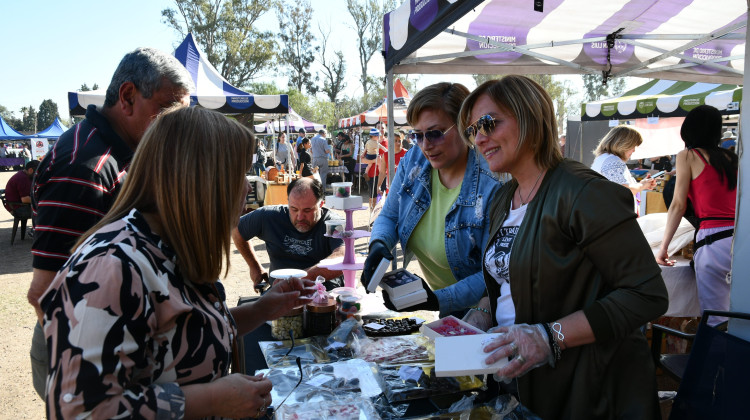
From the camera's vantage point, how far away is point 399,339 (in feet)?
6.17

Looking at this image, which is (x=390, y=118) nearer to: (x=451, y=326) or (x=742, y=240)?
(x=451, y=326)

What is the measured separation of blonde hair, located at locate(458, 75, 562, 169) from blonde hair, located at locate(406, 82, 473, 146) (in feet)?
1.59

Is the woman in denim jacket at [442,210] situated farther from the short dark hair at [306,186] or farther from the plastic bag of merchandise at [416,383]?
the short dark hair at [306,186]

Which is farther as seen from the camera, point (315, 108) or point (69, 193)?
point (315, 108)

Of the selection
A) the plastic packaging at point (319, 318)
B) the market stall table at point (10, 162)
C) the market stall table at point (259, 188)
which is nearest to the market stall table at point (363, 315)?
the plastic packaging at point (319, 318)

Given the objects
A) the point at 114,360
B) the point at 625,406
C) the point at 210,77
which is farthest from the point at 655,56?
the point at 210,77

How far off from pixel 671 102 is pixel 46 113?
8757cm

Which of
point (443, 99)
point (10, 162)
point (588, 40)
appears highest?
point (588, 40)

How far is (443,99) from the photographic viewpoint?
1988 millimetres

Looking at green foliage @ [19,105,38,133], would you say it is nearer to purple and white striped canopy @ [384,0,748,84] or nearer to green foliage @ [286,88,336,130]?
green foliage @ [286,88,336,130]

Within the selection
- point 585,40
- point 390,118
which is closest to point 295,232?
point 390,118

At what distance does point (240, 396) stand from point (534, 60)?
174 inches

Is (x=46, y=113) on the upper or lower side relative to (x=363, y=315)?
upper

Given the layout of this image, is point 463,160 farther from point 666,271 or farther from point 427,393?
point 666,271
